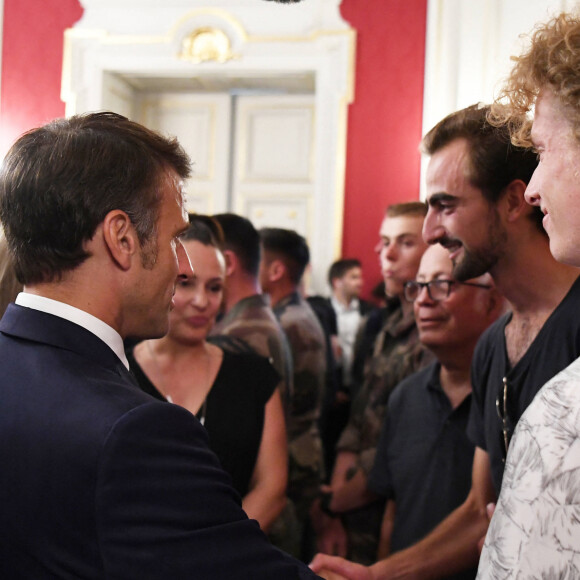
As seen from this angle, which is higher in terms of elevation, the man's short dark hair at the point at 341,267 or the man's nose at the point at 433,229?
the man's nose at the point at 433,229

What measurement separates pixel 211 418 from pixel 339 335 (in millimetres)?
3634

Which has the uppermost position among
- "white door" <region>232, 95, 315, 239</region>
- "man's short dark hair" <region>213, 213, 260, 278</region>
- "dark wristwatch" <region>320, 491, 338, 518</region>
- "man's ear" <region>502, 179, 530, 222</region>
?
"white door" <region>232, 95, 315, 239</region>

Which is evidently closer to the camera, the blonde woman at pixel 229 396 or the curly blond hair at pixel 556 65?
the curly blond hair at pixel 556 65

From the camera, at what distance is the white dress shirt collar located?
1.19m

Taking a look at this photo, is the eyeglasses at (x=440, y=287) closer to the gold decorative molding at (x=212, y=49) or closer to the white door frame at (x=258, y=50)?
the white door frame at (x=258, y=50)

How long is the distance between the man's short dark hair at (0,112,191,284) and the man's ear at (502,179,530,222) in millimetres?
945

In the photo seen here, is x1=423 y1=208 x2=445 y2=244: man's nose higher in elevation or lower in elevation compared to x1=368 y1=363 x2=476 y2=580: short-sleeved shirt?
higher

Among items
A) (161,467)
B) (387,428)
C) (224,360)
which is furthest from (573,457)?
(387,428)

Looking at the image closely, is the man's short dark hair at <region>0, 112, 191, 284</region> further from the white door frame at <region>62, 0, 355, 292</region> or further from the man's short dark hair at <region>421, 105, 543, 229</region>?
the white door frame at <region>62, 0, 355, 292</region>

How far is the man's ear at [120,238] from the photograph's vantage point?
1.21m

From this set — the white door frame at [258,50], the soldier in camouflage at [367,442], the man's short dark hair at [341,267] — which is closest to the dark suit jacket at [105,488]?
the soldier in camouflage at [367,442]

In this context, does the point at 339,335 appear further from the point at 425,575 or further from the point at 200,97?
the point at 425,575

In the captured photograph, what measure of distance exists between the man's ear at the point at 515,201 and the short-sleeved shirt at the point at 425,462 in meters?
0.61

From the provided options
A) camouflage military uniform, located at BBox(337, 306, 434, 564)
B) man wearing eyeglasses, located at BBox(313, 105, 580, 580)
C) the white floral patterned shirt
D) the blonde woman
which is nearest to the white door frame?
camouflage military uniform, located at BBox(337, 306, 434, 564)
